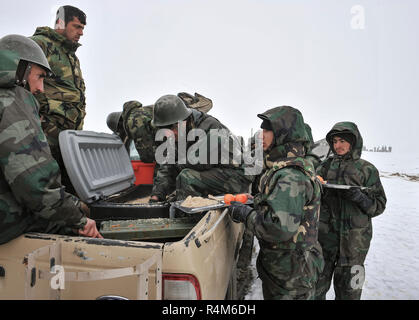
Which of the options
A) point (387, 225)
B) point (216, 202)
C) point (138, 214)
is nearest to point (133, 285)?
point (216, 202)

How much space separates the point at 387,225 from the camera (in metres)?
7.61

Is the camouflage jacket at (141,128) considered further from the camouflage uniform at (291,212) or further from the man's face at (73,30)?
the camouflage uniform at (291,212)

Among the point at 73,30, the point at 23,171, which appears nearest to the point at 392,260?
the point at 23,171

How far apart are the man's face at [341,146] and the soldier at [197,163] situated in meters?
1.14

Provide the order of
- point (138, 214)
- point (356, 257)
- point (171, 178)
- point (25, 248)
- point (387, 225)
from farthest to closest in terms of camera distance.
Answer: point (387, 225) < point (171, 178) < point (356, 257) < point (138, 214) < point (25, 248)

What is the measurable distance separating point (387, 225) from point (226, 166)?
246 inches

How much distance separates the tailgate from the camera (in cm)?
128

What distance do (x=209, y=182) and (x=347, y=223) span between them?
62.6 inches

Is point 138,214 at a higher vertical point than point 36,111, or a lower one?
lower

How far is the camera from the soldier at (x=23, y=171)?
151cm

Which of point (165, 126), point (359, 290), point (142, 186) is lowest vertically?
point (359, 290)

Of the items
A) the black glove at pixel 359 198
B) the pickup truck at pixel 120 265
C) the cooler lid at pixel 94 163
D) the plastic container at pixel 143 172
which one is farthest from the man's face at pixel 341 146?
the plastic container at pixel 143 172

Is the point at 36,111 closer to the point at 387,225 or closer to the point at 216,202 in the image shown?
the point at 216,202

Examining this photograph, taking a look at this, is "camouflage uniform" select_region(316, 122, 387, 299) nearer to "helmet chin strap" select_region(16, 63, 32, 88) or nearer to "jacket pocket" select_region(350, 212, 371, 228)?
"jacket pocket" select_region(350, 212, 371, 228)
